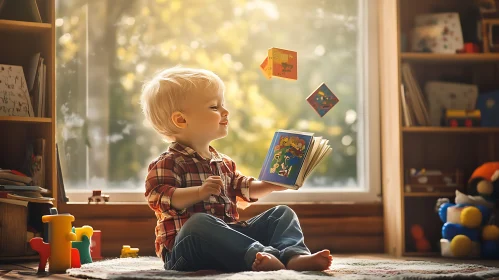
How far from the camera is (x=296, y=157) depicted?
89.4 inches

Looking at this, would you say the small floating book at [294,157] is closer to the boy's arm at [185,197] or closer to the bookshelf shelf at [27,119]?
the boy's arm at [185,197]

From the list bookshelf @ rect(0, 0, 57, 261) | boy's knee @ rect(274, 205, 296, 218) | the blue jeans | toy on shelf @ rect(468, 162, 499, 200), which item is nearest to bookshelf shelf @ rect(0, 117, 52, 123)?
bookshelf @ rect(0, 0, 57, 261)

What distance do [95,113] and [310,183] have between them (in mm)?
1026

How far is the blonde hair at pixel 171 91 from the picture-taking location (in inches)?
91.4

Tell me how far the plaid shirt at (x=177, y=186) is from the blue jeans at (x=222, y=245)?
0.11 m

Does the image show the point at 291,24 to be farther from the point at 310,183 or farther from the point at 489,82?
the point at 489,82

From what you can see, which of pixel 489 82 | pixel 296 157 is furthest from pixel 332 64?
pixel 296 157

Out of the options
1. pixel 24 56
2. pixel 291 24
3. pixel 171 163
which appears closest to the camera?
pixel 171 163

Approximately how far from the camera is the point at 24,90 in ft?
9.53

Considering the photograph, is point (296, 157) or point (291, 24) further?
point (291, 24)

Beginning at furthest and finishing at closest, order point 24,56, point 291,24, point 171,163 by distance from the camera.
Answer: point 291,24 → point 24,56 → point 171,163

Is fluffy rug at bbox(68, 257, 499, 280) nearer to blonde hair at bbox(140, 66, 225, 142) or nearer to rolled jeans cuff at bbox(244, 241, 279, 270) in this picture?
rolled jeans cuff at bbox(244, 241, 279, 270)

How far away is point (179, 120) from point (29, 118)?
0.81 m

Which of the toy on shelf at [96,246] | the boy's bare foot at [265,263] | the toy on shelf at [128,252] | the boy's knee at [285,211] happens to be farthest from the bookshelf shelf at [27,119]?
the boy's bare foot at [265,263]
